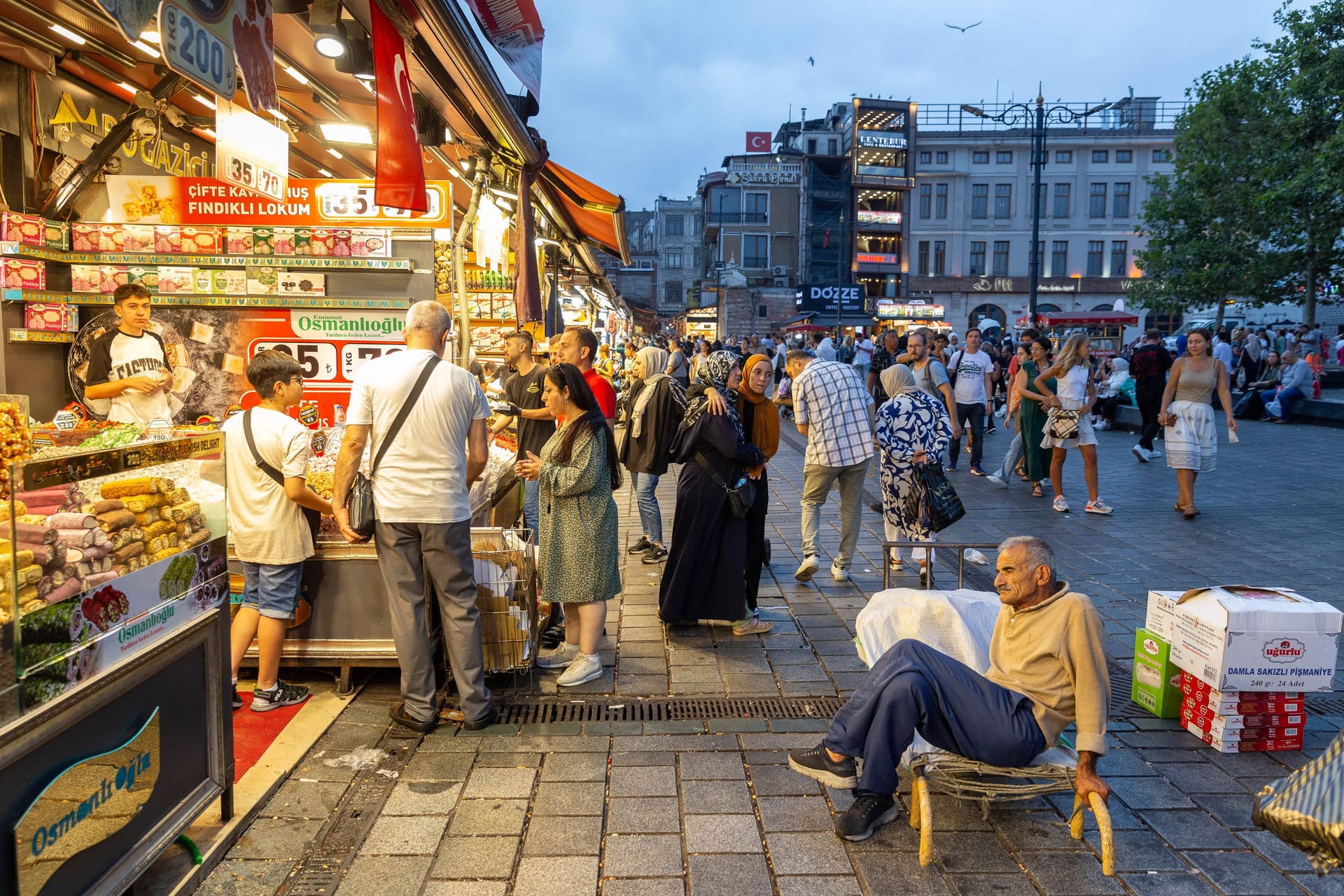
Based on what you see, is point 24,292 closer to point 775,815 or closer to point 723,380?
point 723,380

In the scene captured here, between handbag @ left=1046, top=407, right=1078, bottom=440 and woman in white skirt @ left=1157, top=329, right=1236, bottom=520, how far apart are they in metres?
0.79

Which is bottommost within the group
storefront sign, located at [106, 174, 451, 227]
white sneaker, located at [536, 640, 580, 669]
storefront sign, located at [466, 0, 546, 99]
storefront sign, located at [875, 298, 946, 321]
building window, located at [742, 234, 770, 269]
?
white sneaker, located at [536, 640, 580, 669]

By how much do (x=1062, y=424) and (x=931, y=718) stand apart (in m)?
6.74

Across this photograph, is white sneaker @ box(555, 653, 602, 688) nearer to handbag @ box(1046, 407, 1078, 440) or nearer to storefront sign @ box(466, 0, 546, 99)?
storefront sign @ box(466, 0, 546, 99)

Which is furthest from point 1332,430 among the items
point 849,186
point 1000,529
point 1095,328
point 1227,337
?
point 849,186

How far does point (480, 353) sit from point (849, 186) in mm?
50816

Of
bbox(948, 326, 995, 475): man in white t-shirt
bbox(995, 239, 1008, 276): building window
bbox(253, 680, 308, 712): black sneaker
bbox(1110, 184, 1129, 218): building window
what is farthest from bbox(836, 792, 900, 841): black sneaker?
bbox(1110, 184, 1129, 218): building window

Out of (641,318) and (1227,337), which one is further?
(641,318)

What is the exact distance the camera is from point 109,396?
5.05 meters

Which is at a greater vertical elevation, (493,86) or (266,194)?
(493,86)

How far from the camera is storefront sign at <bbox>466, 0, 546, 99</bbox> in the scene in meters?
5.27

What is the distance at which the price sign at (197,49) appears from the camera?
9.74 ft

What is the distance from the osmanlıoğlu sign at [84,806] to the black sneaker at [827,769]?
2203 mm

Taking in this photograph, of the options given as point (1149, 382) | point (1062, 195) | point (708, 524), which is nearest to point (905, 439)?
point (708, 524)
